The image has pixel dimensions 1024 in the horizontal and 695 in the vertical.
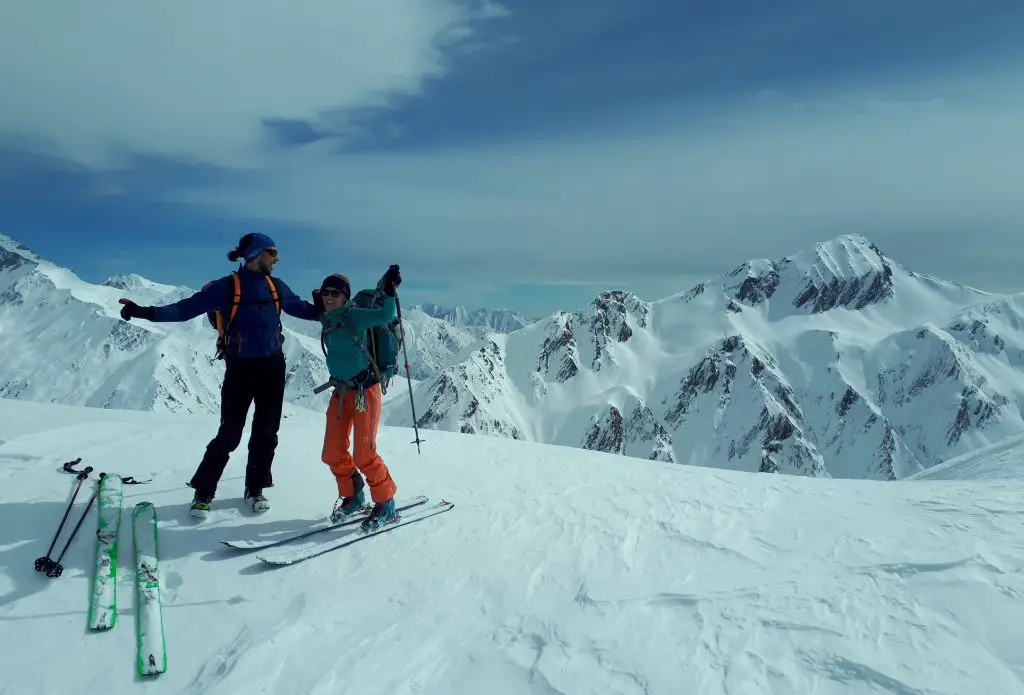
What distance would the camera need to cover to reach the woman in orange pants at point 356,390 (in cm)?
656

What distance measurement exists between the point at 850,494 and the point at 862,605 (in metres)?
3.96

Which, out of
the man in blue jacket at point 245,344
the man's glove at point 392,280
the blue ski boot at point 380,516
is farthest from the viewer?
the man in blue jacket at point 245,344

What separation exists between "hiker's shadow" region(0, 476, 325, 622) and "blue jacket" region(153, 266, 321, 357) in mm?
2084

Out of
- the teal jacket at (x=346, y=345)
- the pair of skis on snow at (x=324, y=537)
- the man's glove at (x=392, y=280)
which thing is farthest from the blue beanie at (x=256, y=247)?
the pair of skis on snow at (x=324, y=537)

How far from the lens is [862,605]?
4.79m

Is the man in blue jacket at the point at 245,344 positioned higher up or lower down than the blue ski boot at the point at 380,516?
higher up

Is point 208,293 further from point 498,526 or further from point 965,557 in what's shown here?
point 965,557

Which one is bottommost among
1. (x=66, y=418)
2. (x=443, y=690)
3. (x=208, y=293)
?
(x=443, y=690)

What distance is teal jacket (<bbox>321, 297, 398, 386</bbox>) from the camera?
6703mm

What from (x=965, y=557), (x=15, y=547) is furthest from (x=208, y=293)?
(x=965, y=557)

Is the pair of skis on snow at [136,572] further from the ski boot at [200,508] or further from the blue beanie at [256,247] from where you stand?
the blue beanie at [256,247]

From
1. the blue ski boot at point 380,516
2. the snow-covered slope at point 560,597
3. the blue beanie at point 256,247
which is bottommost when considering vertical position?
the snow-covered slope at point 560,597

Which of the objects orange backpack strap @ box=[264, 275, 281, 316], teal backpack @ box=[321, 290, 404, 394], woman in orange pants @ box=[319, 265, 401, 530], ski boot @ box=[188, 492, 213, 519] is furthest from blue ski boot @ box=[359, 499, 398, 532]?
orange backpack strap @ box=[264, 275, 281, 316]

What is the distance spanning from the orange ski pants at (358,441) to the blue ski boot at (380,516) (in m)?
0.08
